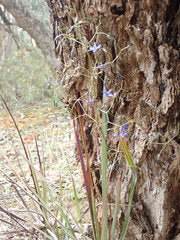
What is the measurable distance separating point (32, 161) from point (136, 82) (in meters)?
1.54

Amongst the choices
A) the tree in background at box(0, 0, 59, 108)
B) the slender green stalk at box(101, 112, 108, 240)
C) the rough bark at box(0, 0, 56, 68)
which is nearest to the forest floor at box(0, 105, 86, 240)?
the slender green stalk at box(101, 112, 108, 240)

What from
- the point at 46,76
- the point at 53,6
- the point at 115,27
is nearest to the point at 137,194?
the point at 115,27

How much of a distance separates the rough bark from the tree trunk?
3512 mm

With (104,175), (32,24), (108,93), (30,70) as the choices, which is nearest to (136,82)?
(108,93)

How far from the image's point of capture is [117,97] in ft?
3.09

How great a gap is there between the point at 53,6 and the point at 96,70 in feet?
0.77

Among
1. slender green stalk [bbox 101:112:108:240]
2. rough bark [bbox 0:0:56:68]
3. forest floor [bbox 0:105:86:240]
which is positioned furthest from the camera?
rough bark [bbox 0:0:56:68]

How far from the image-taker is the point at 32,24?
4504mm

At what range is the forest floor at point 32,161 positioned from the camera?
112cm

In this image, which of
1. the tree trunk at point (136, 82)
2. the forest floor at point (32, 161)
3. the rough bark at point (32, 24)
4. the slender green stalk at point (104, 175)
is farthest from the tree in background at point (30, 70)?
the slender green stalk at point (104, 175)

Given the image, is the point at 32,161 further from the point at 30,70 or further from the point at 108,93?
the point at 30,70

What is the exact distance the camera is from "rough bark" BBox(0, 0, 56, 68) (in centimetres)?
444

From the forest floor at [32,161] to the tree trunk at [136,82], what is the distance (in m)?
0.22

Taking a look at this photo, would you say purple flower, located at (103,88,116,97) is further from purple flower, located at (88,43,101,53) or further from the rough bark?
the rough bark
